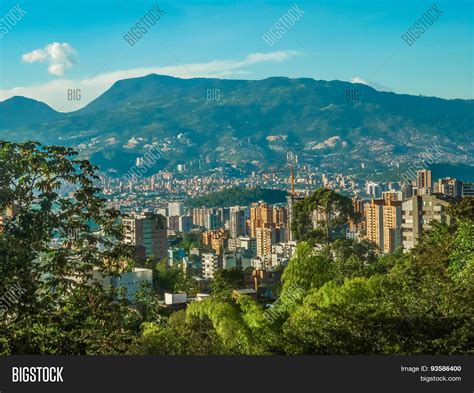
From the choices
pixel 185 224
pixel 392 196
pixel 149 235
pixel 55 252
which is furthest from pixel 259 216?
pixel 55 252

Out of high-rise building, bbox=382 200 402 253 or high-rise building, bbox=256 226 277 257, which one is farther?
high-rise building, bbox=256 226 277 257

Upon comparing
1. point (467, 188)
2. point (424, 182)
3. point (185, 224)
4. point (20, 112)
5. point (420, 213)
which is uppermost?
point (20, 112)

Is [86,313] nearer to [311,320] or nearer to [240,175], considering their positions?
[311,320]

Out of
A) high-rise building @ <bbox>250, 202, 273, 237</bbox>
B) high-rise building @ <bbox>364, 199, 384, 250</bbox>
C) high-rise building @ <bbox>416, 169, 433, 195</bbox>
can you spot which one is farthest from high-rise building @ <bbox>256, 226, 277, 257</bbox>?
high-rise building @ <bbox>416, 169, 433, 195</bbox>

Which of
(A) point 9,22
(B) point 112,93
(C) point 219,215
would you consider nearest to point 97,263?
(A) point 9,22

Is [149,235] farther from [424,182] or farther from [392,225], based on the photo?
[424,182]

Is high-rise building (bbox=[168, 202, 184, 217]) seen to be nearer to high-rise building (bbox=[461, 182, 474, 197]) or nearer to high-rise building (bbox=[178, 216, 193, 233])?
high-rise building (bbox=[178, 216, 193, 233])
